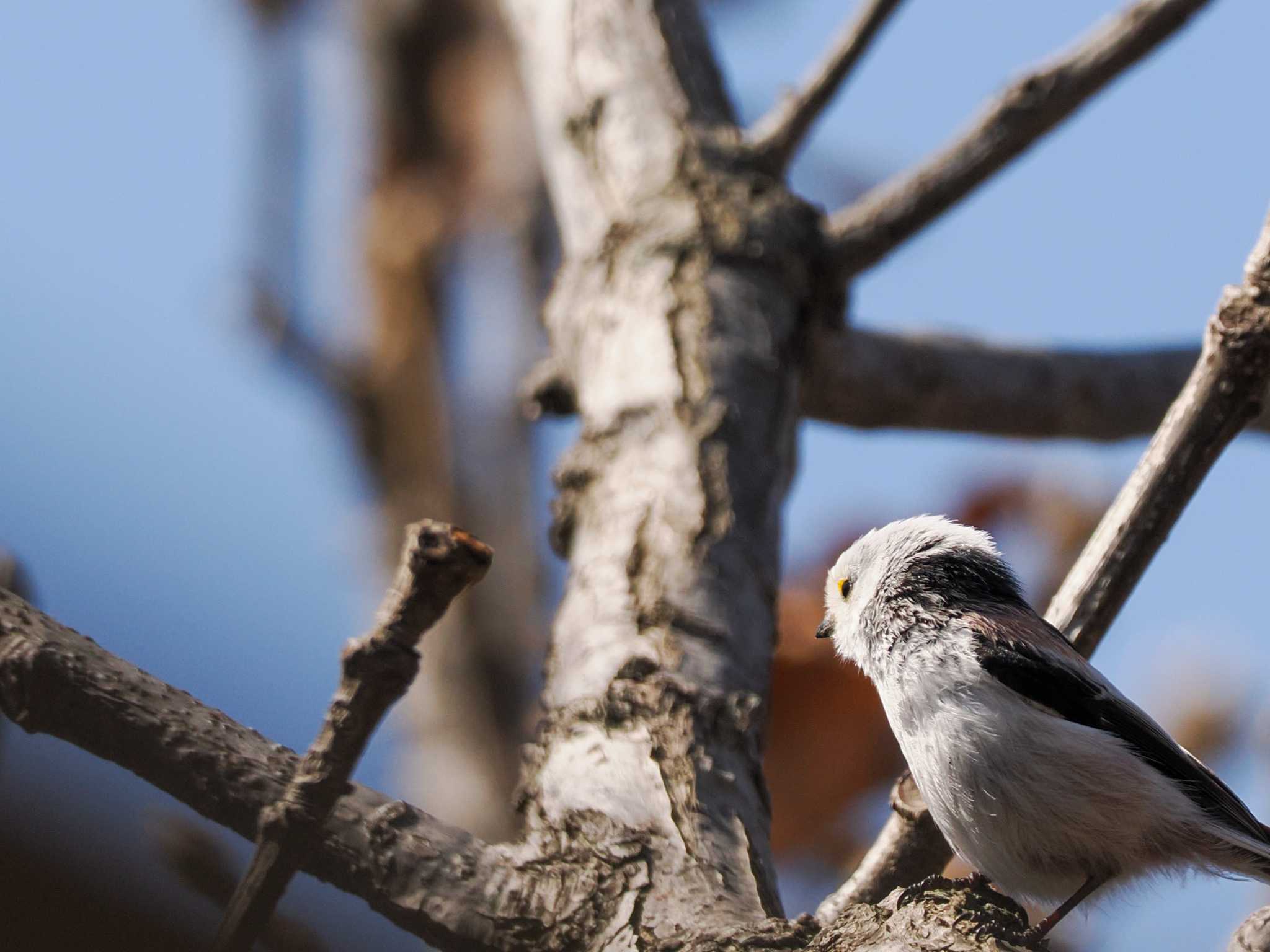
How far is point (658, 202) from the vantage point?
10.1ft

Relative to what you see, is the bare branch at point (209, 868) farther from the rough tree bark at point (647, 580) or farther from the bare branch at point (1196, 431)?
the bare branch at point (1196, 431)

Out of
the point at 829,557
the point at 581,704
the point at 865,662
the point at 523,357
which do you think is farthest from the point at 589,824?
the point at 523,357

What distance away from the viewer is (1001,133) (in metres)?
3.20

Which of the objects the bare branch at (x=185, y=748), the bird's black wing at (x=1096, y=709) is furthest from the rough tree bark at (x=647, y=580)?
the bird's black wing at (x=1096, y=709)

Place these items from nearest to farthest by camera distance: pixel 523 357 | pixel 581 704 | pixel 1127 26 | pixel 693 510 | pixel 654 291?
pixel 581 704 → pixel 693 510 → pixel 654 291 → pixel 1127 26 → pixel 523 357

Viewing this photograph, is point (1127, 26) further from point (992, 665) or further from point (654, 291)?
point (992, 665)

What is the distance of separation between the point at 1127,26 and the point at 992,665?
6.37 ft

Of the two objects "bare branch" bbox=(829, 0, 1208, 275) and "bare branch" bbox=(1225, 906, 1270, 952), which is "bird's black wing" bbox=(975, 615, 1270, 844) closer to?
"bare branch" bbox=(1225, 906, 1270, 952)

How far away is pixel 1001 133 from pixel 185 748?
2562 millimetres

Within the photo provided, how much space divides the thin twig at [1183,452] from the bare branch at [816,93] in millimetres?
1483

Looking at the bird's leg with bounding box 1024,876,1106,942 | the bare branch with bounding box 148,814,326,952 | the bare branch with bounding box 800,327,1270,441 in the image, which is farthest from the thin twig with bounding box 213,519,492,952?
the bare branch with bounding box 800,327,1270,441

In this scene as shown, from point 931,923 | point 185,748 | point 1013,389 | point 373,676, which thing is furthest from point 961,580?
point 185,748

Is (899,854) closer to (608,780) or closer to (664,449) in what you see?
(608,780)

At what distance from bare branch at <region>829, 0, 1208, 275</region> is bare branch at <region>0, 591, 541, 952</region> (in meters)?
2.08
